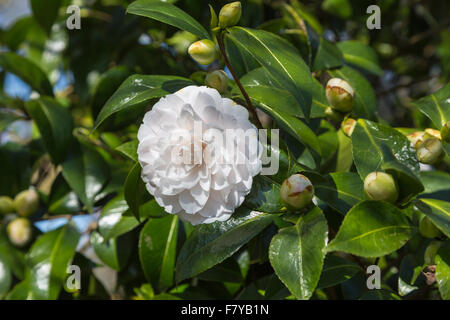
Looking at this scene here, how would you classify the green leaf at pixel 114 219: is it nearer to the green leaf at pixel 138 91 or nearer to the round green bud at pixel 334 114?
the green leaf at pixel 138 91

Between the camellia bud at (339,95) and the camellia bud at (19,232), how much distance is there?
29.4 inches

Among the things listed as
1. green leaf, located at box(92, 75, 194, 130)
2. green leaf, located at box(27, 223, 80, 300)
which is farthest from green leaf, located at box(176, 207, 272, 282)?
green leaf, located at box(27, 223, 80, 300)

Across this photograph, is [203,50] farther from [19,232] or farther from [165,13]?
[19,232]

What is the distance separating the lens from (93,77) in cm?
155

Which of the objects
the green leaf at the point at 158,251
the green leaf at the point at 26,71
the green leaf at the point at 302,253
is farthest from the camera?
the green leaf at the point at 26,71

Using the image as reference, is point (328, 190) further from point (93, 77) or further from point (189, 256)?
point (93, 77)

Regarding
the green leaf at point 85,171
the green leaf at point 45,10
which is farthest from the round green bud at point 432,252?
the green leaf at point 45,10

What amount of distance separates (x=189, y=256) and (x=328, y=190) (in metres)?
0.23

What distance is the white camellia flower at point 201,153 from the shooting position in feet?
2.17

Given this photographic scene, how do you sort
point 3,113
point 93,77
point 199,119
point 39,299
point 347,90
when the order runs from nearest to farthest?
point 199,119
point 347,90
point 39,299
point 3,113
point 93,77

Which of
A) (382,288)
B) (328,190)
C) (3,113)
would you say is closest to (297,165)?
(328,190)

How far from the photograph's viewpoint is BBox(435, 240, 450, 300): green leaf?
68cm

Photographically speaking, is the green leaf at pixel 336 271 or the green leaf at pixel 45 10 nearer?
the green leaf at pixel 336 271

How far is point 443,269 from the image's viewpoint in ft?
2.31
